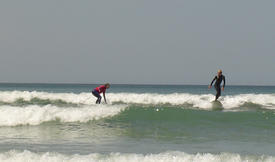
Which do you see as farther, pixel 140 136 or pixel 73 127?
pixel 73 127

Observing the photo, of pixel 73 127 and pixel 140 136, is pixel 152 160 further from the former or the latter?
pixel 73 127

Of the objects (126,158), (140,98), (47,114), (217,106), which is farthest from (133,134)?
(140,98)

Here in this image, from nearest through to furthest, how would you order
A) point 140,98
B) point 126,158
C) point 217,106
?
point 126,158
point 217,106
point 140,98

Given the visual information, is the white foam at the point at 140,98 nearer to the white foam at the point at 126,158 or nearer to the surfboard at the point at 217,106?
the surfboard at the point at 217,106

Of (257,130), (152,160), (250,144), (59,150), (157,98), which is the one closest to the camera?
(152,160)

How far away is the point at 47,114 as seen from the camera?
482 inches

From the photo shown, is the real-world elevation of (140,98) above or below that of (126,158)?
above

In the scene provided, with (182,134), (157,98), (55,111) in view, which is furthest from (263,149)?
(157,98)

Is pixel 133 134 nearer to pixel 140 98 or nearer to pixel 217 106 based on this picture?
pixel 217 106

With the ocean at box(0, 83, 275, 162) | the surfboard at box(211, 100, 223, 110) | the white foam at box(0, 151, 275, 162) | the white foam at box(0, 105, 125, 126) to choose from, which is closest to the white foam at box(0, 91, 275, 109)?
the surfboard at box(211, 100, 223, 110)

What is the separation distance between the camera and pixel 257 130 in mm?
10336

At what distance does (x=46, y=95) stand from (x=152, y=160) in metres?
23.0

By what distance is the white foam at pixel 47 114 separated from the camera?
1177 centimetres

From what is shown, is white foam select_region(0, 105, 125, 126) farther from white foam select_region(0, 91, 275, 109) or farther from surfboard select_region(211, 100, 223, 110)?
white foam select_region(0, 91, 275, 109)
